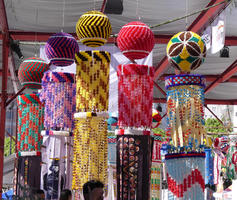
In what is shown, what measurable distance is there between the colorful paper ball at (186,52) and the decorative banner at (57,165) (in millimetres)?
Answer: 1297

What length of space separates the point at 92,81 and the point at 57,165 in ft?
3.12

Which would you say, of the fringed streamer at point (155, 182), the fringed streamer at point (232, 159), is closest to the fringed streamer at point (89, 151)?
the fringed streamer at point (155, 182)

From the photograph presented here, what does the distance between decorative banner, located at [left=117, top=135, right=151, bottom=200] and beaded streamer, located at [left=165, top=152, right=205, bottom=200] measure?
29 cm

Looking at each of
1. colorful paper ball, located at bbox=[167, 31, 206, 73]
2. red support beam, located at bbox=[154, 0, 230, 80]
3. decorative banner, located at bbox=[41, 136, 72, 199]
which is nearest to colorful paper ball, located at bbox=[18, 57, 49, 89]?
decorative banner, located at bbox=[41, 136, 72, 199]

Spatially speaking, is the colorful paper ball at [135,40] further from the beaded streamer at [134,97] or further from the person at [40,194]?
the person at [40,194]

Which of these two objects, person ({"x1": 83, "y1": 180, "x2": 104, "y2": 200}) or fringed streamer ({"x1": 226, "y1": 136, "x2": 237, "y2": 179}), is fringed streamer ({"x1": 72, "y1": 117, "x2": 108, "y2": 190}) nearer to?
person ({"x1": 83, "y1": 180, "x2": 104, "y2": 200})

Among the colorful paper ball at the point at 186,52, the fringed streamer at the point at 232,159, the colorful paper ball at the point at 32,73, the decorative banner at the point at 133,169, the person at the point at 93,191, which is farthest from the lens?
the fringed streamer at the point at 232,159

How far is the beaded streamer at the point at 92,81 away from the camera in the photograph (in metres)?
4.06

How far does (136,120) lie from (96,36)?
890mm

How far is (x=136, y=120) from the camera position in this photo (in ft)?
12.8

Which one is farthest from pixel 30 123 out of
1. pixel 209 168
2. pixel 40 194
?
pixel 209 168

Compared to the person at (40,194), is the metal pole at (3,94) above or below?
above

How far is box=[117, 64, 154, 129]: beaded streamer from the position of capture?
3.91 m

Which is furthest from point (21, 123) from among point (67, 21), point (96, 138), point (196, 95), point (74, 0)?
point (67, 21)
